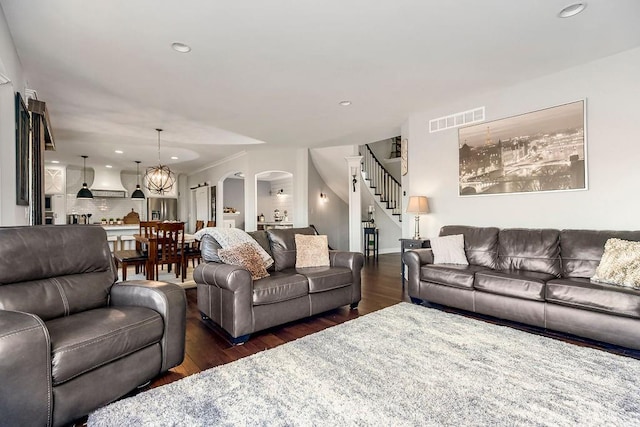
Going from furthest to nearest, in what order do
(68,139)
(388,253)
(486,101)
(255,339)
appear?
(388,253), (68,139), (486,101), (255,339)

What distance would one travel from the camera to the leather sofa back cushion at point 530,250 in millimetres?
3189

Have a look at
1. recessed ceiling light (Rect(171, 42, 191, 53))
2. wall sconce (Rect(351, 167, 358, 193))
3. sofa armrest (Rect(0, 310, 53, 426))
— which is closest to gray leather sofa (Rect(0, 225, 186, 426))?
sofa armrest (Rect(0, 310, 53, 426))

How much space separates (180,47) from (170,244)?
9.04 feet

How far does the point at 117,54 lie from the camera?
2.99 metres

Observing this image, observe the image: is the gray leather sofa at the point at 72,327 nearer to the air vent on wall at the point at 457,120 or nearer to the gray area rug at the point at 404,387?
the gray area rug at the point at 404,387

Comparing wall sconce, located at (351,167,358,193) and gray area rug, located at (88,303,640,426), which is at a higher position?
wall sconce, located at (351,167,358,193)

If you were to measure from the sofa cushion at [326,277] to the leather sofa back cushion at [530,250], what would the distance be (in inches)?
68.3

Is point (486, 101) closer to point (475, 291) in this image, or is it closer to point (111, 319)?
point (475, 291)

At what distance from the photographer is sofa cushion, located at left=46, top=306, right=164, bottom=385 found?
4.85 feet

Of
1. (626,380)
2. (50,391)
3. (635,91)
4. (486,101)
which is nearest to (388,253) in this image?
(486,101)

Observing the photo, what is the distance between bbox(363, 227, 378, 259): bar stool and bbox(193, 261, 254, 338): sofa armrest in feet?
17.2

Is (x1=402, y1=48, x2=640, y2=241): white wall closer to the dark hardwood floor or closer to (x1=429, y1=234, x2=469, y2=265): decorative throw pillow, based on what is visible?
(x1=429, y1=234, x2=469, y2=265): decorative throw pillow

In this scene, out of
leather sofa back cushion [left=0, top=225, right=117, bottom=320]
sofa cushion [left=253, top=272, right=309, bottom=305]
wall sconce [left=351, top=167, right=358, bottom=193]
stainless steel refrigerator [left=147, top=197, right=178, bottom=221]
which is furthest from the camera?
stainless steel refrigerator [left=147, top=197, right=178, bottom=221]

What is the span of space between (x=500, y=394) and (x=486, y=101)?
3661 millimetres
